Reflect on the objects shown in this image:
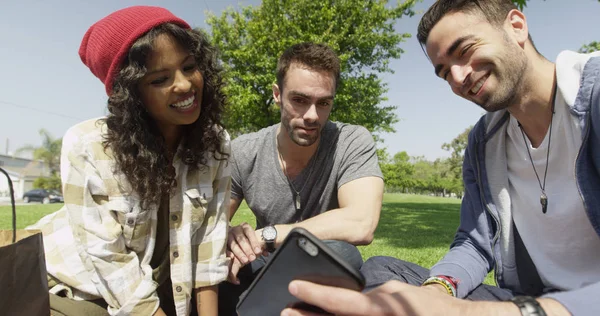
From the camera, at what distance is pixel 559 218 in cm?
178

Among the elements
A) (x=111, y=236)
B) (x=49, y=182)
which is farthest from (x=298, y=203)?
(x=49, y=182)

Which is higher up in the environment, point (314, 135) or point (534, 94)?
point (534, 94)

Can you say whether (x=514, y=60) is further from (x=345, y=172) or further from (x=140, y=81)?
(x=140, y=81)

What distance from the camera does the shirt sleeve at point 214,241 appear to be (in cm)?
205

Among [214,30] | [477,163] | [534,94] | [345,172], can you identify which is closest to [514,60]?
[534,94]

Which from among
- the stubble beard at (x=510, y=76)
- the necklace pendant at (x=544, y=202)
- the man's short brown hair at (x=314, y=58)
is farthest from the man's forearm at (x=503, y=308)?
the man's short brown hair at (x=314, y=58)

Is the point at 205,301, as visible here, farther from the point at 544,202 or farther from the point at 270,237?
the point at 544,202

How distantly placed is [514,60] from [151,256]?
210 cm

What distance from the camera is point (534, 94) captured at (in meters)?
1.88

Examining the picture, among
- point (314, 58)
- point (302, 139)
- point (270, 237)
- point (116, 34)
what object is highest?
point (314, 58)

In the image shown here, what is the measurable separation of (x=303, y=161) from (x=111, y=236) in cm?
149

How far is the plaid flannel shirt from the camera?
178cm

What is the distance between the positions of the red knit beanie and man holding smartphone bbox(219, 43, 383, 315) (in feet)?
3.85

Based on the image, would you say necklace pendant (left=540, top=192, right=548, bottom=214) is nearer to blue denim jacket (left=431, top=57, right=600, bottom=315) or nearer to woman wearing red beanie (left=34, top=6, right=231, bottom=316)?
blue denim jacket (left=431, top=57, right=600, bottom=315)
